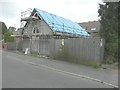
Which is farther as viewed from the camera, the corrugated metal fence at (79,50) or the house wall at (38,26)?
the house wall at (38,26)

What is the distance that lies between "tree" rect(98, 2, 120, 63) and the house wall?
12.3 meters

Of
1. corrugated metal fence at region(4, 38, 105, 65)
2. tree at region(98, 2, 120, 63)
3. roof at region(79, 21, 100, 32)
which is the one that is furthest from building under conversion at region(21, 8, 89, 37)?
roof at region(79, 21, 100, 32)

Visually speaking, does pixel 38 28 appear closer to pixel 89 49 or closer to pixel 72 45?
pixel 72 45

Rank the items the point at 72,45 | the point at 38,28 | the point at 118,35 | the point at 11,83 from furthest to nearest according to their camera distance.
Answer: the point at 38,28
the point at 72,45
the point at 118,35
the point at 11,83

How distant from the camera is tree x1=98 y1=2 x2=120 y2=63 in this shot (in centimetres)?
1619

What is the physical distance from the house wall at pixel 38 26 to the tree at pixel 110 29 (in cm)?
1235

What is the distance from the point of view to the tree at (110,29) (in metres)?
16.2

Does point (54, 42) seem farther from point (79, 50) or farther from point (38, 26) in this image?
point (38, 26)

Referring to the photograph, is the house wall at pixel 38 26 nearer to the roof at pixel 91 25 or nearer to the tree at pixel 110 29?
the tree at pixel 110 29

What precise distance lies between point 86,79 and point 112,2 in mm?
7019

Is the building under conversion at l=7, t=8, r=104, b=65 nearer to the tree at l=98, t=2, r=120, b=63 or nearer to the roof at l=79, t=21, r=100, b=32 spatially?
the tree at l=98, t=2, r=120, b=63

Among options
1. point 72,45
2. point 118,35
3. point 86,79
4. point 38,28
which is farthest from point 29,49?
point 86,79

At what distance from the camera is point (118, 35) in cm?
1619

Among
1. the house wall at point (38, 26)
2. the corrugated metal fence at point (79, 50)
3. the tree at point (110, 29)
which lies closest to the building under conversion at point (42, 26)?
the house wall at point (38, 26)
